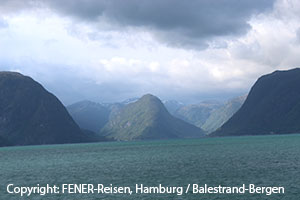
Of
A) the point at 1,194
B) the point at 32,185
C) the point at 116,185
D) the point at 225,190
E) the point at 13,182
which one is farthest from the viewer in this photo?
the point at 13,182

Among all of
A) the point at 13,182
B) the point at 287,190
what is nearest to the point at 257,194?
the point at 287,190

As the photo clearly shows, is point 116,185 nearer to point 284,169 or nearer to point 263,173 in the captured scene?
point 263,173

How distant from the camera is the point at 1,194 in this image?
72.2m

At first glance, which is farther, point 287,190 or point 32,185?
point 32,185

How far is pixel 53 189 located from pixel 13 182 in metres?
22.0

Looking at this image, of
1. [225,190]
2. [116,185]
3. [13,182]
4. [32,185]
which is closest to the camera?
[225,190]

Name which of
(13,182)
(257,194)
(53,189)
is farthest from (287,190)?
(13,182)

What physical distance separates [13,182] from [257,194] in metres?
64.2

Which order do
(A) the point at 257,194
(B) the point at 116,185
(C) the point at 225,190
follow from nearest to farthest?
(A) the point at 257,194 → (C) the point at 225,190 → (B) the point at 116,185

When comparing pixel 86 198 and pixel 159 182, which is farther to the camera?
pixel 159 182

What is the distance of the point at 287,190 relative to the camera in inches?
2488

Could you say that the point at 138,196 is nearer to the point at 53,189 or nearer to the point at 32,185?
the point at 53,189

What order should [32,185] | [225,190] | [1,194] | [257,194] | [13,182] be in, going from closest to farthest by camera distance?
[257,194] → [225,190] → [1,194] → [32,185] → [13,182]

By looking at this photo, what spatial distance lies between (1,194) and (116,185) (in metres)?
24.7
